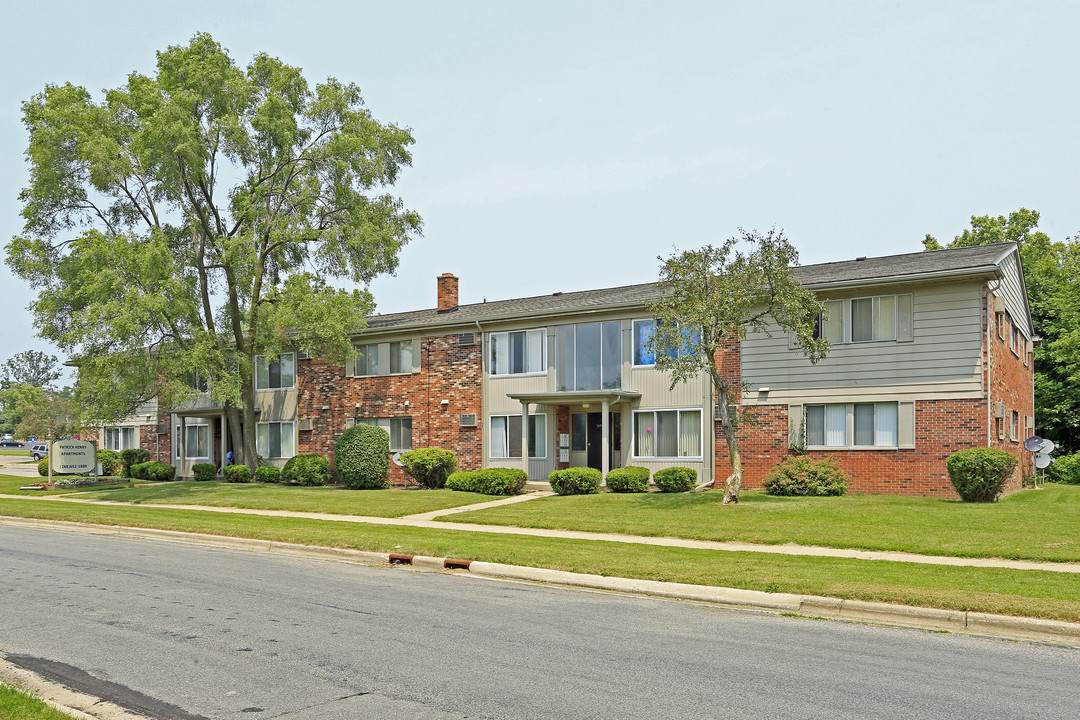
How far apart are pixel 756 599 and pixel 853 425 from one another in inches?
543

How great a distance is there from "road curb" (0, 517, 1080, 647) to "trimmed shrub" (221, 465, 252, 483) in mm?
17816

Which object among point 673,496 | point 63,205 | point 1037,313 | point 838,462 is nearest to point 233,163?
point 63,205

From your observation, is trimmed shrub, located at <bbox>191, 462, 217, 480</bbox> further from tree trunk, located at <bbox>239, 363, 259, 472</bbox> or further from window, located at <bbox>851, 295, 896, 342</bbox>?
window, located at <bbox>851, 295, 896, 342</bbox>

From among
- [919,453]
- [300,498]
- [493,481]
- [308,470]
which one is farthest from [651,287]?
[308,470]

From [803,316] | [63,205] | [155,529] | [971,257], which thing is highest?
[63,205]

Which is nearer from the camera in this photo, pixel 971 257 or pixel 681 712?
pixel 681 712

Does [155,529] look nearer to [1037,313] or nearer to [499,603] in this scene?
[499,603]

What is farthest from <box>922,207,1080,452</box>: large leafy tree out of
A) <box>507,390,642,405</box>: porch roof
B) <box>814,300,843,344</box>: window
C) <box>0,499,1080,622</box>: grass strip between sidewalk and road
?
<box>0,499,1080,622</box>: grass strip between sidewalk and road

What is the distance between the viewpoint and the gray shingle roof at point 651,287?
22.2m

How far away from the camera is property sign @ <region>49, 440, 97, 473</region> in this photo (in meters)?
35.1

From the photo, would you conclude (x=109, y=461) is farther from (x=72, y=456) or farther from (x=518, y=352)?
(x=518, y=352)

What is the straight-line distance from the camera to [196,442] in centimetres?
3966

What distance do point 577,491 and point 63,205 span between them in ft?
71.7

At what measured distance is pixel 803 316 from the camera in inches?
812
